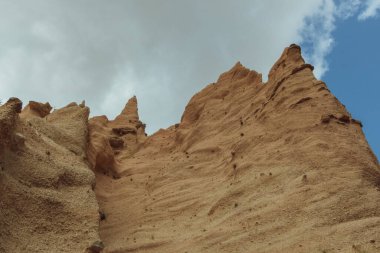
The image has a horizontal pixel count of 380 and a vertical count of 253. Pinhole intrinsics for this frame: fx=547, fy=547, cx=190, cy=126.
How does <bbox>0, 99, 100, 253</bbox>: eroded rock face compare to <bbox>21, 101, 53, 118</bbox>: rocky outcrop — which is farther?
<bbox>21, 101, 53, 118</bbox>: rocky outcrop

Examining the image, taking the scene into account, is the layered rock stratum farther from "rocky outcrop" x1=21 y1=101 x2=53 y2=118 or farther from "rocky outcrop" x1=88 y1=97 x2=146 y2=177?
"rocky outcrop" x1=21 y1=101 x2=53 y2=118

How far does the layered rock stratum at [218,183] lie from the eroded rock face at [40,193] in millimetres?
41

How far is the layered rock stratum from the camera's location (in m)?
16.2

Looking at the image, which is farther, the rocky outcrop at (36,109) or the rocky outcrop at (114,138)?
the rocky outcrop at (36,109)

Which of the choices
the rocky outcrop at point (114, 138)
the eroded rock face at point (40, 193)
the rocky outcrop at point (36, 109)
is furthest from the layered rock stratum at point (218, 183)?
the rocky outcrop at point (36, 109)

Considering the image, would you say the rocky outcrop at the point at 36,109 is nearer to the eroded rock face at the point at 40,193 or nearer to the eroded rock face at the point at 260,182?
the eroded rock face at the point at 260,182

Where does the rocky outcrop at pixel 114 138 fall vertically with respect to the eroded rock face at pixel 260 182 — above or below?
above

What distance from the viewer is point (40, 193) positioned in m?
17.8

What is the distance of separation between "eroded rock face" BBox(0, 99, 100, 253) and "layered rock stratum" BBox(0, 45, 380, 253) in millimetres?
41

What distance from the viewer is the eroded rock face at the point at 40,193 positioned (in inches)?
630

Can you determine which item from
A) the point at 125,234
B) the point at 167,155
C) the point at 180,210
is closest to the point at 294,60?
the point at 167,155

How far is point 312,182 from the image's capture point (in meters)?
17.8

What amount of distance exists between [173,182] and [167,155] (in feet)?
17.9

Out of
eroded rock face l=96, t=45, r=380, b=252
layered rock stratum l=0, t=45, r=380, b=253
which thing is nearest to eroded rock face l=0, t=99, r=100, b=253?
layered rock stratum l=0, t=45, r=380, b=253
